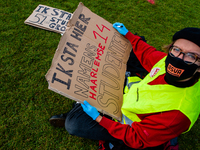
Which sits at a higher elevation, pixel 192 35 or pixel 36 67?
pixel 192 35

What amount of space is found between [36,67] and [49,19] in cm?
119

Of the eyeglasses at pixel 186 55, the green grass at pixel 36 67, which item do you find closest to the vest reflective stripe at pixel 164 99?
the eyeglasses at pixel 186 55

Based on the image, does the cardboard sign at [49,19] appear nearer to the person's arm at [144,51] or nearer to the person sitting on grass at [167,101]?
the person's arm at [144,51]

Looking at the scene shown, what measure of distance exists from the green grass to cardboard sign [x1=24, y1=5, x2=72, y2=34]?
0.39 feet

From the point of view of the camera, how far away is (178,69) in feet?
3.57

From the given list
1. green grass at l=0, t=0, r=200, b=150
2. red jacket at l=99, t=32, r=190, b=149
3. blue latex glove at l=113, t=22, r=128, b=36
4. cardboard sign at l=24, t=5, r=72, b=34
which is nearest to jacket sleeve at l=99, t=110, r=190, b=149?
red jacket at l=99, t=32, r=190, b=149

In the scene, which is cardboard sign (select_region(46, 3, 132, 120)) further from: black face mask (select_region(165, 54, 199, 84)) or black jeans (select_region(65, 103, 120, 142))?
black face mask (select_region(165, 54, 199, 84))

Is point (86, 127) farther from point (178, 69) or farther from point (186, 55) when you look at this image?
point (186, 55)

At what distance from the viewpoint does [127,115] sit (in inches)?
55.4

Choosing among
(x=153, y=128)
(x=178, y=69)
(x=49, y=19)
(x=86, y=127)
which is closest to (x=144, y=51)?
(x=178, y=69)

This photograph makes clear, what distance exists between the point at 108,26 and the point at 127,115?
1194mm

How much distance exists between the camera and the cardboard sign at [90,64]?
1245mm

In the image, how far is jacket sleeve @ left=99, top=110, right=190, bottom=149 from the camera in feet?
3.44

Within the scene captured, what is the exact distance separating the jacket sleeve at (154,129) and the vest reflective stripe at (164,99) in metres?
0.05
